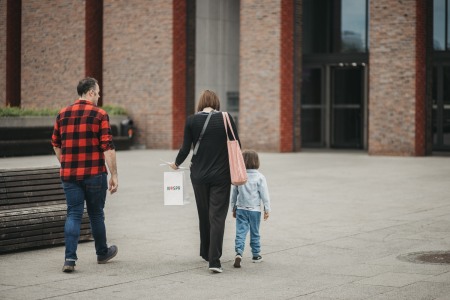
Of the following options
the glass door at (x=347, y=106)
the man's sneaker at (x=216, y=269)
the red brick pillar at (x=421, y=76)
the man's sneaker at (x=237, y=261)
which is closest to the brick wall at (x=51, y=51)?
the glass door at (x=347, y=106)

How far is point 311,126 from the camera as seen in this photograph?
31938 mm

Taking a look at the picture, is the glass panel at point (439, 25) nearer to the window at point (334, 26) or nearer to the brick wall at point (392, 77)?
the window at point (334, 26)

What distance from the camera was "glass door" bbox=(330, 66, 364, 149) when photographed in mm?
30797

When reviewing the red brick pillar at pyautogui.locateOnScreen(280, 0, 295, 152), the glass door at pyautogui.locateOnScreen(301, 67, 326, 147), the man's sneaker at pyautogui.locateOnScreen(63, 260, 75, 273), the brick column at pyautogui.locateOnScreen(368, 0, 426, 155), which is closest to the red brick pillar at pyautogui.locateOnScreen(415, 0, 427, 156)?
the brick column at pyautogui.locateOnScreen(368, 0, 426, 155)

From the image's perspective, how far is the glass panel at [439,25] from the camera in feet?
91.5

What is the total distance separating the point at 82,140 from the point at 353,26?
919 inches

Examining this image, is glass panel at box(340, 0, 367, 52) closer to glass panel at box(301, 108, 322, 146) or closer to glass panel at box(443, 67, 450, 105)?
glass panel at box(301, 108, 322, 146)

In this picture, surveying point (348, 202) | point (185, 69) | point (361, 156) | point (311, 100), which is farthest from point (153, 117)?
point (348, 202)

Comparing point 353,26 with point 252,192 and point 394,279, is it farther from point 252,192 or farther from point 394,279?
point 394,279

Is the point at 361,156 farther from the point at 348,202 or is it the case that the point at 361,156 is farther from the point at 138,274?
the point at 138,274

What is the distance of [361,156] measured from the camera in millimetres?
26141

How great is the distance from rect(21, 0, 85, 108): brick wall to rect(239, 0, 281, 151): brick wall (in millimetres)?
6937

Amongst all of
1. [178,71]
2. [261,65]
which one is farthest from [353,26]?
[178,71]

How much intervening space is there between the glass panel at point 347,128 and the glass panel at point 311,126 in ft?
2.24
